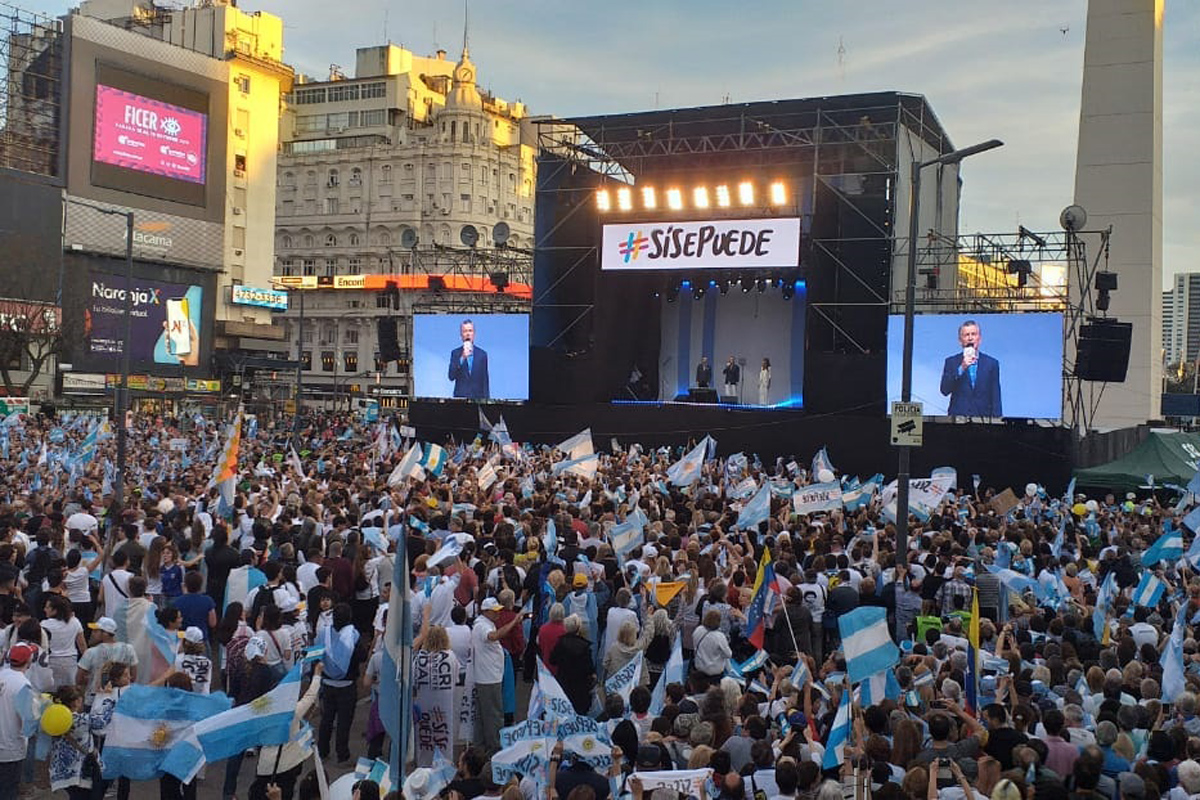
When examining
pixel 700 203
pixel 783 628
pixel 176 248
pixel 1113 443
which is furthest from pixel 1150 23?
pixel 176 248

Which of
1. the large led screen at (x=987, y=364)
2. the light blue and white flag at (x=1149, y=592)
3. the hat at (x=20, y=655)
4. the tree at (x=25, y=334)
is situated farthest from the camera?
the tree at (x=25, y=334)

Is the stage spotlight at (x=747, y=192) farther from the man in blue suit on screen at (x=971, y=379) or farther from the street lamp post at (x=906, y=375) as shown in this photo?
the street lamp post at (x=906, y=375)

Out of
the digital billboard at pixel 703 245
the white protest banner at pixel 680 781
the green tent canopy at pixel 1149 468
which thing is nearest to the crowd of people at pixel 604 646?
the white protest banner at pixel 680 781

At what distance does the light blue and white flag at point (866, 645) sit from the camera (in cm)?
809

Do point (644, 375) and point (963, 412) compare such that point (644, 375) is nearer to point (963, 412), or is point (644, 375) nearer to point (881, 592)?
point (963, 412)

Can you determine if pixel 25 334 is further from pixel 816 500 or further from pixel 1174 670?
pixel 1174 670

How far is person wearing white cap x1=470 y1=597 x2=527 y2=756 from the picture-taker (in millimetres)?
9945

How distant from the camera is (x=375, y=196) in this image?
92.6 meters

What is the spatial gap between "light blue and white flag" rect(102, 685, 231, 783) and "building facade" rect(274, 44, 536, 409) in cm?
7712

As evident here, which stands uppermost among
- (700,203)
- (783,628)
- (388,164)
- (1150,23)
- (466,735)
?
(388,164)

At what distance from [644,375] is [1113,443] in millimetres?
14395

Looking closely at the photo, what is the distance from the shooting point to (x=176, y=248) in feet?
213

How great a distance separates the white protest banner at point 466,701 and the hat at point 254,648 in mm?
1793

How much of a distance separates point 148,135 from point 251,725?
62.5 metres
